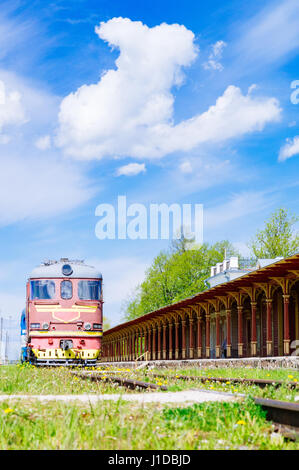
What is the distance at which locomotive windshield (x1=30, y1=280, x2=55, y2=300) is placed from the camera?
68.5 ft

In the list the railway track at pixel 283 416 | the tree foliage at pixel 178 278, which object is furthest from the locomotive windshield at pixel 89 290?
the tree foliage at pixel 178 278

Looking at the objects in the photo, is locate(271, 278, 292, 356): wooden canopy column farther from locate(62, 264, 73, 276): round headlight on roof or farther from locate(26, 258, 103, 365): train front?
locate(62, 264, 73, 276): round headlight on roof

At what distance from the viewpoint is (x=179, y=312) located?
38719 mm

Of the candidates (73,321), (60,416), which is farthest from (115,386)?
(73,321)

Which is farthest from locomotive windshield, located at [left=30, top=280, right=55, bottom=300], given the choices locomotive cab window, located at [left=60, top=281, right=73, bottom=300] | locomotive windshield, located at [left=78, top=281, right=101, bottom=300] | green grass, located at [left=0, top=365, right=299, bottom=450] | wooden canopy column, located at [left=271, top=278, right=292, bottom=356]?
green grass, located at [left=0, top=365, right=299, bottom=450]

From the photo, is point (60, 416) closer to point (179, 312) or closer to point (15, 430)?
point (15, 430)

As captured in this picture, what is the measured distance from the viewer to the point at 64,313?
2069 cm

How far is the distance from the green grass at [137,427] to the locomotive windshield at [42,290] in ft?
49.0

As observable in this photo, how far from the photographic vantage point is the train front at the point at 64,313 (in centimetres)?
2022

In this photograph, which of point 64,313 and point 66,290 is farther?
point 66,290

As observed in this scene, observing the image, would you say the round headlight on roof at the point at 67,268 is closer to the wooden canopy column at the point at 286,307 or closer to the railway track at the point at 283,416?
the wooden canopy column at the point at 286,307

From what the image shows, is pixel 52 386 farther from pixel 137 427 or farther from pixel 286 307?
pixel 286 307

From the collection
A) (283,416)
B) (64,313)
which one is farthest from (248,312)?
(283,416)

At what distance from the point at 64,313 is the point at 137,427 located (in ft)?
52.0
